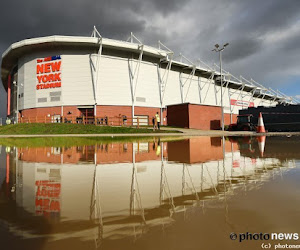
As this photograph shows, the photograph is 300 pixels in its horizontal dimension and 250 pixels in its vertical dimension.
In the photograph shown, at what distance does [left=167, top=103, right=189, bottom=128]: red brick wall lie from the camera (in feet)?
95.2

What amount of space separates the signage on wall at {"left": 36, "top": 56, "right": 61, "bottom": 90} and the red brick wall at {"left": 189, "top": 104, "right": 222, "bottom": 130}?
71.8 ft

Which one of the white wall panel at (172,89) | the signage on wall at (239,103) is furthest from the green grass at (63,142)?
the signage on wall at (239,103)

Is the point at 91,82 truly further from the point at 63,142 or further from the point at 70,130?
the point at 63,142

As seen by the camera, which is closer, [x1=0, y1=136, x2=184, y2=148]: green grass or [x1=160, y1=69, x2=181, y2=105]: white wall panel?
[x1=0, y1=136, x2=184, y2=148]: green grass

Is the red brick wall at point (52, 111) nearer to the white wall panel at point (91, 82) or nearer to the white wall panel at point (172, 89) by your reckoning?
the white wall panel at point (91, 82)

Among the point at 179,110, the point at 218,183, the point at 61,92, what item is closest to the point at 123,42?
the point at 61,92

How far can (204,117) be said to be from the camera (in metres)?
30.2

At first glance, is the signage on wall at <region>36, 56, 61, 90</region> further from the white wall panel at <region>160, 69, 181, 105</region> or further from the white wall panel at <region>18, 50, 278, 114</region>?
the white wall panel at <region>160, 69, 181, 105</region>

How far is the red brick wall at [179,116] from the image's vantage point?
2901cm

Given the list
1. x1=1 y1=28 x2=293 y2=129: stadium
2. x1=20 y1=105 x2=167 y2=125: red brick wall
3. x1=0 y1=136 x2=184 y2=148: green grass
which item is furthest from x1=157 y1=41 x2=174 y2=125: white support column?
x1=0 y1=136 x2=184 y2=148: green grass

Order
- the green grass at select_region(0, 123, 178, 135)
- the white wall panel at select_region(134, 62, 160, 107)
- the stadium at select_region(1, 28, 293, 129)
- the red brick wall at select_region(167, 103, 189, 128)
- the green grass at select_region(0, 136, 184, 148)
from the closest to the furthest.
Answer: the green grass at select_region(0, 136, 184, 148), the green grass at select_region(0, 123, 178, 135), the red brick wall at select_region(167, 103, 189, 128), the stadium at select_region(1, 28, 293, 129), the white wall panel at select_region(134, 62, 160, 107)

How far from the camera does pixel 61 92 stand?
33.7 m

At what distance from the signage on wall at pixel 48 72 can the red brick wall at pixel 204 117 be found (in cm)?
2188

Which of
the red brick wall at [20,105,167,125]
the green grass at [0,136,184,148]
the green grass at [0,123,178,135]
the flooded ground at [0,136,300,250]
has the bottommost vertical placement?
the flooded ground at [0,136,300,250]
